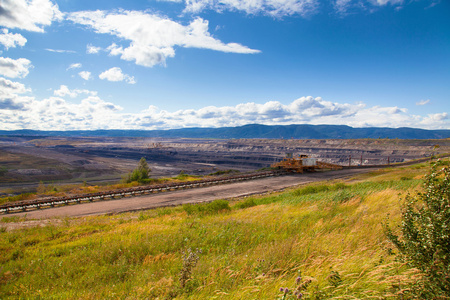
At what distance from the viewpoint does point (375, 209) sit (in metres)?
8.12

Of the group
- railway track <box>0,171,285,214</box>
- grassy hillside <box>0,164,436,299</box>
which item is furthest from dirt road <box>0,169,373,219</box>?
grassy hillside <box>0,164,436,299</box>

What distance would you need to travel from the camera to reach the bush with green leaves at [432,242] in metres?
2.47

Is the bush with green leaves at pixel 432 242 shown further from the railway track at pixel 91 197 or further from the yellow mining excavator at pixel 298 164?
the yellow mining excavator at pixel 298 164

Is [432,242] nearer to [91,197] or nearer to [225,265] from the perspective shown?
[225,265]

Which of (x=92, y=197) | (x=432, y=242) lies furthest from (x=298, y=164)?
(x=432, y=242)

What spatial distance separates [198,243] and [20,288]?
400 centimetres

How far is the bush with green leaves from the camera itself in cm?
247

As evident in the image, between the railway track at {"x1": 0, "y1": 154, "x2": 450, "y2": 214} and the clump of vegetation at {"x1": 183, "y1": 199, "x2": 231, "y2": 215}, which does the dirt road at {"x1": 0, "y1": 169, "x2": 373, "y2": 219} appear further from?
the clump of vegetation at {"x1": 183, "y1": 199, "x2": 231, "y2": 215}

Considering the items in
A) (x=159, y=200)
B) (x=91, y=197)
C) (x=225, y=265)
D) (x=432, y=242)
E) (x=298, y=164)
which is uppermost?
(x=432, y=242)

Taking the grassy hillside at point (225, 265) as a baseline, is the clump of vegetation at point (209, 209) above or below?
below

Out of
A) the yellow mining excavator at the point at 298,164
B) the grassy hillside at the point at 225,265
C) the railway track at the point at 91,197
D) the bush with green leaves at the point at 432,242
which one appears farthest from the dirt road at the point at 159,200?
the bush with green leaves at the point at 432,242

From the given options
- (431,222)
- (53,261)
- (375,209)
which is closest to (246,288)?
(431,222)

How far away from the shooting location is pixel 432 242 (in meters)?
2.68

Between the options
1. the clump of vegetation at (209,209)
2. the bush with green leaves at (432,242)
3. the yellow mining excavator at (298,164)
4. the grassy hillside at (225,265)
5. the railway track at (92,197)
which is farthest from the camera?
the yellow mining excavator at (298,164)
